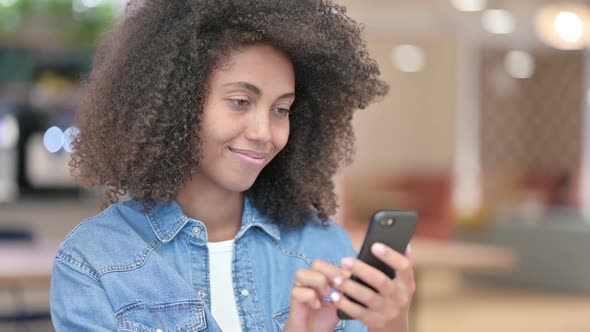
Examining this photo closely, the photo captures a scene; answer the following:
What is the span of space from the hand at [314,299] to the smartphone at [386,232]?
3 centimetres

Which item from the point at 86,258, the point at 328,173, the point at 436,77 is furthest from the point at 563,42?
the point at 86,258

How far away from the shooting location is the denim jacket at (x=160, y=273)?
135 centimetres

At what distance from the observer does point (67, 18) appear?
20.9 ft

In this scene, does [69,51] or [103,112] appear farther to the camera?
[69,51]

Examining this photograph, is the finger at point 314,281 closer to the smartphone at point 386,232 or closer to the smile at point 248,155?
the smartphone at point 386,232

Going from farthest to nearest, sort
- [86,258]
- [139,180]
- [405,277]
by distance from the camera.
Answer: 1. [139,180]
2. [86,258]
3. [405,277]

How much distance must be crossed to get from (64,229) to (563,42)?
14.7ft

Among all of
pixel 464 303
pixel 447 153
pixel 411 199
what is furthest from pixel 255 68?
pixel 447 153

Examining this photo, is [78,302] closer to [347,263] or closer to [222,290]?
[222,290]

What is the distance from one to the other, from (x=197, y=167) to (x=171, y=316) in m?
0.25

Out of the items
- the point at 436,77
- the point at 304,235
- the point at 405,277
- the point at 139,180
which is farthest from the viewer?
the point at 436,77

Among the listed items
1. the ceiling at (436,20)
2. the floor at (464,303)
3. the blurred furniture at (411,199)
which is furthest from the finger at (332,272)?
the ceiling at (436,20)

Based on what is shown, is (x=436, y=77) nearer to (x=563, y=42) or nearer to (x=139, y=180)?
(x=563, y=42)

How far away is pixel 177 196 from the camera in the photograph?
153cm
